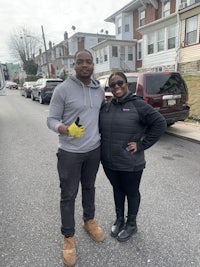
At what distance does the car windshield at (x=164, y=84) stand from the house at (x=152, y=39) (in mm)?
10235

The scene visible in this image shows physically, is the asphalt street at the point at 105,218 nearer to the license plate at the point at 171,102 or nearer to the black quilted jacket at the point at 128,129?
the black quilted jacket at the point at 128,129

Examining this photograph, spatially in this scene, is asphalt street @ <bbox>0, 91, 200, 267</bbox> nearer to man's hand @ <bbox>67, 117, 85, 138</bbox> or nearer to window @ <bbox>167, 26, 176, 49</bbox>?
man's hand @ <bbox>67, 117, 85, 138</bbox>

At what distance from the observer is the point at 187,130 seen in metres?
6.91

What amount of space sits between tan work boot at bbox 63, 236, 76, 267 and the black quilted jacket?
83 centimetres

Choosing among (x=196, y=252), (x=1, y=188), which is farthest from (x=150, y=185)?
(x=1, y=188)

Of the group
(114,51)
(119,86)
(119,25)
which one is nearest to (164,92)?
(119,86)

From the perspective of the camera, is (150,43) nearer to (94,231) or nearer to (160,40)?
(160,40)

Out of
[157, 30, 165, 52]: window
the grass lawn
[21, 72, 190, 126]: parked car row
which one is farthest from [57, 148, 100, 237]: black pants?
[157, 30, 165, 52]: window

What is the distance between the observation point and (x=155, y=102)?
5.97 meters

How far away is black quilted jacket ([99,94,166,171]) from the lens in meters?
2.14

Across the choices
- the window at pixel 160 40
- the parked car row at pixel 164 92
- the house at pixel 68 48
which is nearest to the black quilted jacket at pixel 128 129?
the parked car row at pixel 164 92

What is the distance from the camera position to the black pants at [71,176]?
7.09ft

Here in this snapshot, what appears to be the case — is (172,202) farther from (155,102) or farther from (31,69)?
(31,69)

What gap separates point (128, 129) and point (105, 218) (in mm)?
1277
